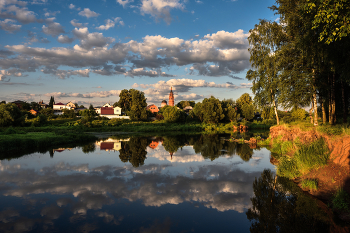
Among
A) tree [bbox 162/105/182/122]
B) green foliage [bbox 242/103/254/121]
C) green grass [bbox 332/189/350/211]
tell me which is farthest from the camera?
green foliage [bbox 242/103/254/121]

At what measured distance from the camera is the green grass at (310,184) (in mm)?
9255

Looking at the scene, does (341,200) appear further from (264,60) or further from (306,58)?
(264,60)

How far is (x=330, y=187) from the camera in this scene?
868 centimetres

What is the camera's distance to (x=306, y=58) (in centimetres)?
1688

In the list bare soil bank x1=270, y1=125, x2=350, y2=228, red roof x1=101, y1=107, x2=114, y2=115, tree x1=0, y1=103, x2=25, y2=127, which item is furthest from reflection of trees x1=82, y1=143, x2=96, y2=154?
red roof x1=101, y1=107, x2=114, y2=115

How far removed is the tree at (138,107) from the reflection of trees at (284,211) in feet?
191

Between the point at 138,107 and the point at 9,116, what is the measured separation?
115 ft

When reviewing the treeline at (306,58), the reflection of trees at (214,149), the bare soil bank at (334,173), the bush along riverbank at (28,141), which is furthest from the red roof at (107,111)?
Result: the bare soil bank at (334,173)

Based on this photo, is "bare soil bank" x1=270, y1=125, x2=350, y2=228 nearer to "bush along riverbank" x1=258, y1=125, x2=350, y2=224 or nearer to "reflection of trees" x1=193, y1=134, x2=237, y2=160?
"bush along riverbank" x1=258, y1=125, x2=350, y2=224

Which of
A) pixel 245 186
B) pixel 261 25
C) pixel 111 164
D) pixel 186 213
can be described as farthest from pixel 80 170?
pixel 261 25

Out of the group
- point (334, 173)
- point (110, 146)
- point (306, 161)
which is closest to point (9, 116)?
point (110, 146)

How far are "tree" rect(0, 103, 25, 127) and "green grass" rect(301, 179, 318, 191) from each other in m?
47.3

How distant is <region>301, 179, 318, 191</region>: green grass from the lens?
30.4 feet

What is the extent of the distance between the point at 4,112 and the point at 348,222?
49.4 metres
